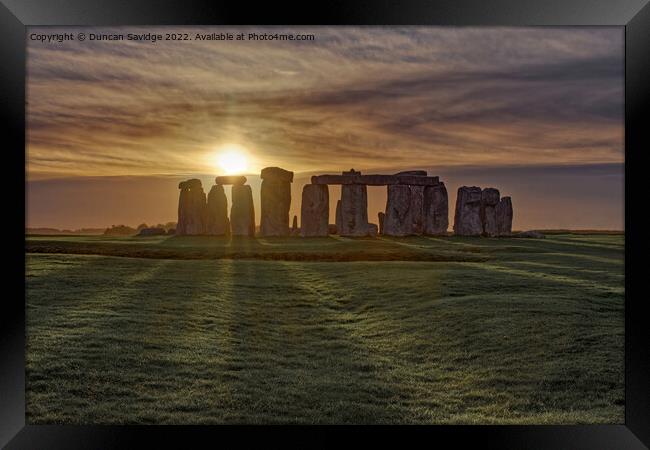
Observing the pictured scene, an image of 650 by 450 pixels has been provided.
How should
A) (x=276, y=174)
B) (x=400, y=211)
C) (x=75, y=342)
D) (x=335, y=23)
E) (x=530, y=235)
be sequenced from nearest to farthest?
(x=335, y=23)
(x=75, y=342)
(x=276, y=174)
(x=530, y=235)
(x=400, y=211)

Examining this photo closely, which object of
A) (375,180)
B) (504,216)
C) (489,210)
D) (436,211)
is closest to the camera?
(375,180)

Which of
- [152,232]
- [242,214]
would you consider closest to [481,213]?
[242,214]

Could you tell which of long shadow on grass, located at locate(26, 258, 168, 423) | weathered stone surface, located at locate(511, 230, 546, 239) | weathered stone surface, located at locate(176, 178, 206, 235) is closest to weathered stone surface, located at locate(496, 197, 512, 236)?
weathered stone surface, located at locate(511, 230, 546, 239)

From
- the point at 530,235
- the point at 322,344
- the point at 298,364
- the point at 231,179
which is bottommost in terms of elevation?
the point at 298,364

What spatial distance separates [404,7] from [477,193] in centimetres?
2138

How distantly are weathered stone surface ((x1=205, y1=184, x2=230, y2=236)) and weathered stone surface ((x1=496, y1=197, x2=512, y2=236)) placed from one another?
1180 cm

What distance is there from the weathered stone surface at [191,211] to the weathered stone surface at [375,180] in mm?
4772

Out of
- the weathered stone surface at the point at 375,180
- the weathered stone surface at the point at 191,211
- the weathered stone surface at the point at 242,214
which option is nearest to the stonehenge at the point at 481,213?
the weathered stone surface at the point at 375,180

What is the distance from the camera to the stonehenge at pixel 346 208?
905 inches

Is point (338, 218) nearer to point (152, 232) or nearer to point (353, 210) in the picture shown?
point (353, 210)

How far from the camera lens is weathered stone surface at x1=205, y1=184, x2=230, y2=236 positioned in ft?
77.9

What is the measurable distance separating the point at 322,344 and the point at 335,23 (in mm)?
4914

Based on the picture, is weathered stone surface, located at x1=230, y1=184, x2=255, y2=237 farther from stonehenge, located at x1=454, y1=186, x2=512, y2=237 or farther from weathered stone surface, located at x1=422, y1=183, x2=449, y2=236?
stonehenge, located at x1=454, y1=186, x2=512, y2=237

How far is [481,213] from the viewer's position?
2564 centimetres
